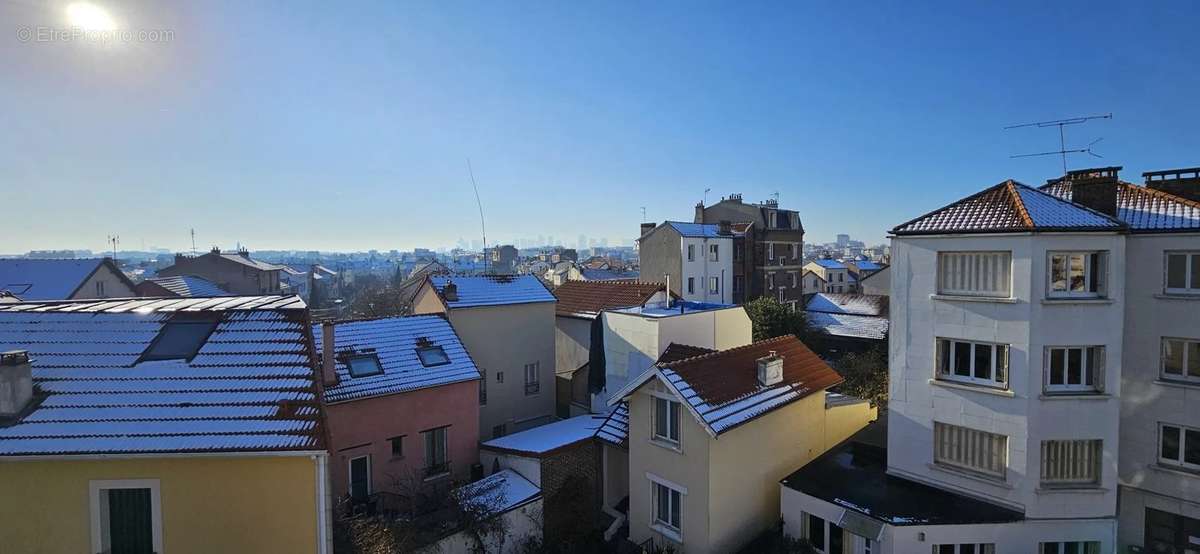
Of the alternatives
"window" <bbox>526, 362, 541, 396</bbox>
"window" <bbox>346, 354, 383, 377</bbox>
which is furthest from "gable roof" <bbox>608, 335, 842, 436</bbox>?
"window" <bbox>526, 362, 541, 396</bbox>

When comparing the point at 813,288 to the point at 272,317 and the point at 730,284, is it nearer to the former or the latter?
the point at 730,284

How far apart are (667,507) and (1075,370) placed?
1001 cm

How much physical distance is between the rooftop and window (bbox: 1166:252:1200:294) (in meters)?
6.15

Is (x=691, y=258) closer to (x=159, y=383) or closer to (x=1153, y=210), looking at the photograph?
(x=1153, y=210)

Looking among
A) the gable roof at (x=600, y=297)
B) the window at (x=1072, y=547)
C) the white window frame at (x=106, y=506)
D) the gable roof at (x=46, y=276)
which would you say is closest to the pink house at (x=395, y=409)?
the white window frame at (x=106, y=506)

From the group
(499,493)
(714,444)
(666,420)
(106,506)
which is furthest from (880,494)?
(106,506)

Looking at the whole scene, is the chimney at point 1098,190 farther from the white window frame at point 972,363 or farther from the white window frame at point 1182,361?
the white window frame at point 972,363

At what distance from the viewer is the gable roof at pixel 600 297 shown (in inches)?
993

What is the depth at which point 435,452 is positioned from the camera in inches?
675

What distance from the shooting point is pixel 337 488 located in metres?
15.0

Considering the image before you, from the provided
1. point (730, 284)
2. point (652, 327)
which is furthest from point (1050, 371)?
point (730, 284)

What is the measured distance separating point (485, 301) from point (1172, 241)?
20.0 m

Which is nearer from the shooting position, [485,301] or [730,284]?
[485,301]

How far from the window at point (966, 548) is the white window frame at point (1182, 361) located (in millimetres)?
5474
